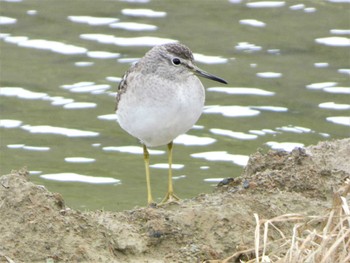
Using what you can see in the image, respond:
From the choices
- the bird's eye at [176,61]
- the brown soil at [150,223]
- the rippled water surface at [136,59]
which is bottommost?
the rippled water surface at [136,59]

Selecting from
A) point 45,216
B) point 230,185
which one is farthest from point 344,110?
point 45,216

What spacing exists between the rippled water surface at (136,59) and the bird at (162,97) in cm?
198

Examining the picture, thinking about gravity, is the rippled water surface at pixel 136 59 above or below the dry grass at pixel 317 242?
below

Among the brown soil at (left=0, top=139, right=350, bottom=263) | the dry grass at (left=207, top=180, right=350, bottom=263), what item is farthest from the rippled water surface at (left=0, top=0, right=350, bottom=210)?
the dry grass at (left=207, top=180, right=350, bottom=263)

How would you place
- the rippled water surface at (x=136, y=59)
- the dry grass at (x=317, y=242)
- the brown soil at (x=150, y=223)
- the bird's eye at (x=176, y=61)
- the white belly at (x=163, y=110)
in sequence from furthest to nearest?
the rippled water surface at (x=136, y=59), the bird's eye at (x=176, y=61), the white belly at (x=163, y=110), the brown soil at (x=150, y=223), the dry grass at (x=317, y=242)

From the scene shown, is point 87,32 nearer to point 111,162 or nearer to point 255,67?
point 255,67

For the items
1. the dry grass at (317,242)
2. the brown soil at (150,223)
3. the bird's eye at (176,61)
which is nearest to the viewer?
the dry grass at (317,242)

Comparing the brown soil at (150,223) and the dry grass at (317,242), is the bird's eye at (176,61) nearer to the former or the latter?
the brown soil at (150,223)

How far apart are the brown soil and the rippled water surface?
2.74 meters

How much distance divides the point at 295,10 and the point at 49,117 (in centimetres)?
474

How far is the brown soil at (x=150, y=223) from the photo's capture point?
6930 millimetres

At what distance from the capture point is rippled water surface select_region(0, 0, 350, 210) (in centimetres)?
1159

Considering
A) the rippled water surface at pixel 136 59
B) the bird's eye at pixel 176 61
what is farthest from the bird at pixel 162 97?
the rippled water surface at pixel 136 59

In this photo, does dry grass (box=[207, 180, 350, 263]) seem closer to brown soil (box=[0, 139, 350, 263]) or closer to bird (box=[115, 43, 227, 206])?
brown soil (box=[0, 139, 350, 263])
